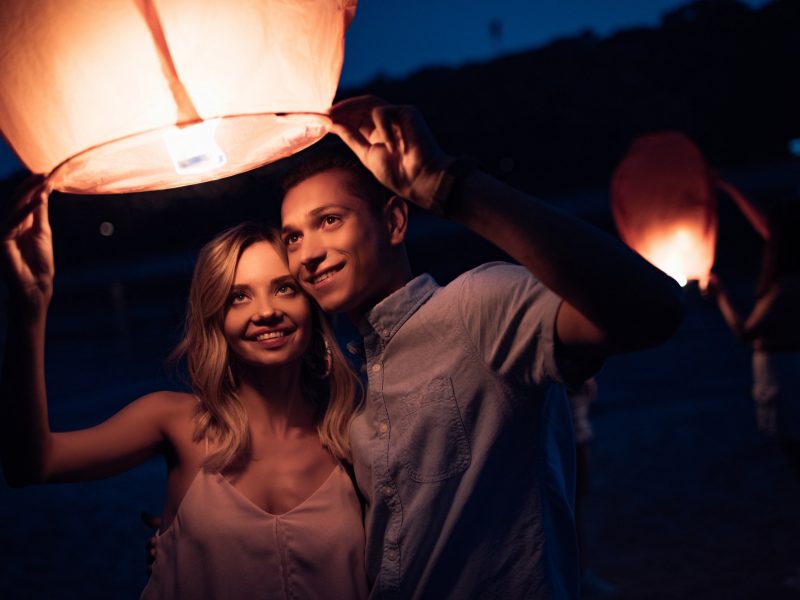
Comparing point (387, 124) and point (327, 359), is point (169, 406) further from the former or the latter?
point (387, 124)

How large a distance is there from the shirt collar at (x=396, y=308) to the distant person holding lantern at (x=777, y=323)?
2112mm

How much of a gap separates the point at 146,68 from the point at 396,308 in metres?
0.63

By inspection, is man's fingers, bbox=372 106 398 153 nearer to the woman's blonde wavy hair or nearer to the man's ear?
the man's ear

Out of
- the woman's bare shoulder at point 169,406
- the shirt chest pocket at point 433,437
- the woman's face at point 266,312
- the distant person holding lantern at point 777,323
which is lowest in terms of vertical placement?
the distant person holding lantern at point 777,323

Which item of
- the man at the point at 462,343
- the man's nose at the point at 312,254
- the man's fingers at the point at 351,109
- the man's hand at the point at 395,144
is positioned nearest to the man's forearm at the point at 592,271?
the man at the point at 462,343

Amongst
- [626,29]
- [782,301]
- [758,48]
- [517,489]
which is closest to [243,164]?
[517,489]

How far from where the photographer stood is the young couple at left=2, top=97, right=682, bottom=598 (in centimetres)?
104

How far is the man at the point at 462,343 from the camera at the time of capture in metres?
0.97

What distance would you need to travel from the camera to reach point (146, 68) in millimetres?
1005

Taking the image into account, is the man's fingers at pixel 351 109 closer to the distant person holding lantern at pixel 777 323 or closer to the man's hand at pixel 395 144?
the man's hand at pixel 395 144

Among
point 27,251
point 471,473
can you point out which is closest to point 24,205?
point 27,251

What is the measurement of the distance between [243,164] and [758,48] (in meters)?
29.6

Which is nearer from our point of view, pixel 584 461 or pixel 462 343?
pixel 462 343

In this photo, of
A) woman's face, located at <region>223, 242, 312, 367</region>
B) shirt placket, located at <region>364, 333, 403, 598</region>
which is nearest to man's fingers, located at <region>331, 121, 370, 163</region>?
shirt placket, located at <region>364, 333, 403, 598</region>
